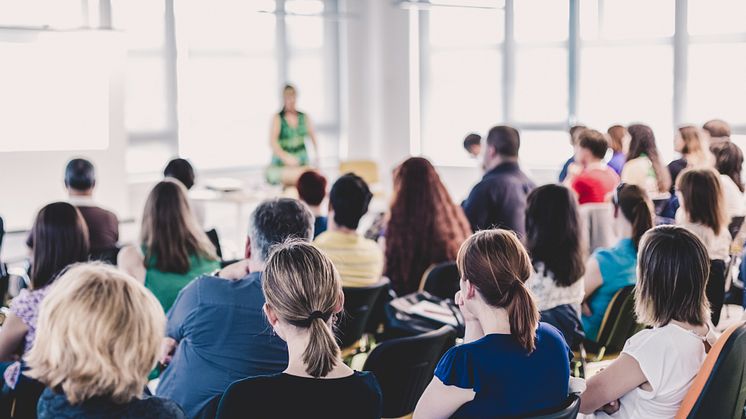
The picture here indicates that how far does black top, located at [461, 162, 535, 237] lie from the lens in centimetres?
571

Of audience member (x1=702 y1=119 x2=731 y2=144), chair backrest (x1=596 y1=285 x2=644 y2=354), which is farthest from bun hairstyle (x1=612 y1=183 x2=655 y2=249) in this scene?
audience member (x1=702 y1=119 x2=731 y2=144)

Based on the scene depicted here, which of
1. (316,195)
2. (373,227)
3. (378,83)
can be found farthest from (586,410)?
(378,83)

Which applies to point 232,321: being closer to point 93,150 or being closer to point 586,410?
point 586,410

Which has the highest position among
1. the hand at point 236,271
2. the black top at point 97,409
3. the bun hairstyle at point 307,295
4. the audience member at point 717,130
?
the audience member at point 717,130

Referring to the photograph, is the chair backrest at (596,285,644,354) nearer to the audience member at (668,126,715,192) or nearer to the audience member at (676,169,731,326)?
the audience member at (676,169,731,326)

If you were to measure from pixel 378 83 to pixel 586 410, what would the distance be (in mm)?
9399

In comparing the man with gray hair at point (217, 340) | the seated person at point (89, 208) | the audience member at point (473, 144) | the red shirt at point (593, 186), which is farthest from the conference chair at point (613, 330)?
the audience member at point (473, 144)

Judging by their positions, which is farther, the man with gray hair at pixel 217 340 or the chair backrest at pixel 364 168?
the chair backrest at pixel 364 168

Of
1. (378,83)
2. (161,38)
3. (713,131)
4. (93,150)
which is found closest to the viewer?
(713,131)

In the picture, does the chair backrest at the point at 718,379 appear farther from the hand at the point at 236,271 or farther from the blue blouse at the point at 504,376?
the hand at the point at 236,271

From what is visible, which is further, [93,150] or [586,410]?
[93,150]

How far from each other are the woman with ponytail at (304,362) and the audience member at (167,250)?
194 cm

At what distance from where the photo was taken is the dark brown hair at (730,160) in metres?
6.53

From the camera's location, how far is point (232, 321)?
2920 mm
